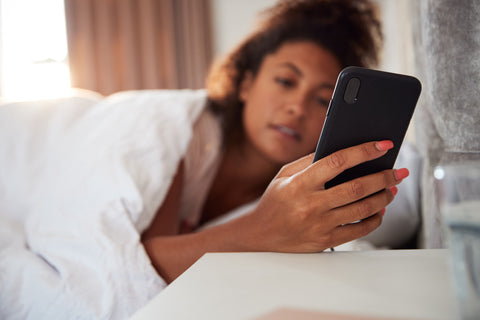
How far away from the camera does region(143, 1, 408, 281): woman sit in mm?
445

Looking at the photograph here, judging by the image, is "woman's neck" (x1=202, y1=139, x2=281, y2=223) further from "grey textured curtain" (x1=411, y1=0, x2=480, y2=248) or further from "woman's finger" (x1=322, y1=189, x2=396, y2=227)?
"woman's finger" (x1=322, y1=189, x2=396, y2=227)

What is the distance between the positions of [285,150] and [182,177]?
0.85 feet

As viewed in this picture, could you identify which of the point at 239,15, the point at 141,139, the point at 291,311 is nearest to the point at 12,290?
the point at 141,139

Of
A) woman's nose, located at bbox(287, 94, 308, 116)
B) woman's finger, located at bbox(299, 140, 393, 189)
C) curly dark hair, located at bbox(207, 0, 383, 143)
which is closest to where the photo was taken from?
woman's finger, located at bbox(299, 140, 393, 189)

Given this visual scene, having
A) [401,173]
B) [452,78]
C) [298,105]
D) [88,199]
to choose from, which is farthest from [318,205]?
[298,105]

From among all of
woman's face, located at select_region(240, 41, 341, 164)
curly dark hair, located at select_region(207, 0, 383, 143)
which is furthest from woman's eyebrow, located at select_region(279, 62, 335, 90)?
curly dark hair, located at select_region(207, 0, 383, 143)

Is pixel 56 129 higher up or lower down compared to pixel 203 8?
lower down

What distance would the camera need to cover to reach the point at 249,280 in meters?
0.35

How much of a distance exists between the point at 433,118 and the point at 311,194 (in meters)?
0.31

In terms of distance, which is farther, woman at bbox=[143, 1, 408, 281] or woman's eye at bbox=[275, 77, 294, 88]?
woman's eye at bbox=[275, 77, 294, 88]

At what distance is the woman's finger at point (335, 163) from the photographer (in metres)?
0.41

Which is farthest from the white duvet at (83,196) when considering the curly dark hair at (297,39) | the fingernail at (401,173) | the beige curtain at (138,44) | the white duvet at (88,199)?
the beige curtain at (138,44)

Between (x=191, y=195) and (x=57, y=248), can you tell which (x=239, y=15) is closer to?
(x=191, y=195)

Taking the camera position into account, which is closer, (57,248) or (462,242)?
(462,242)
